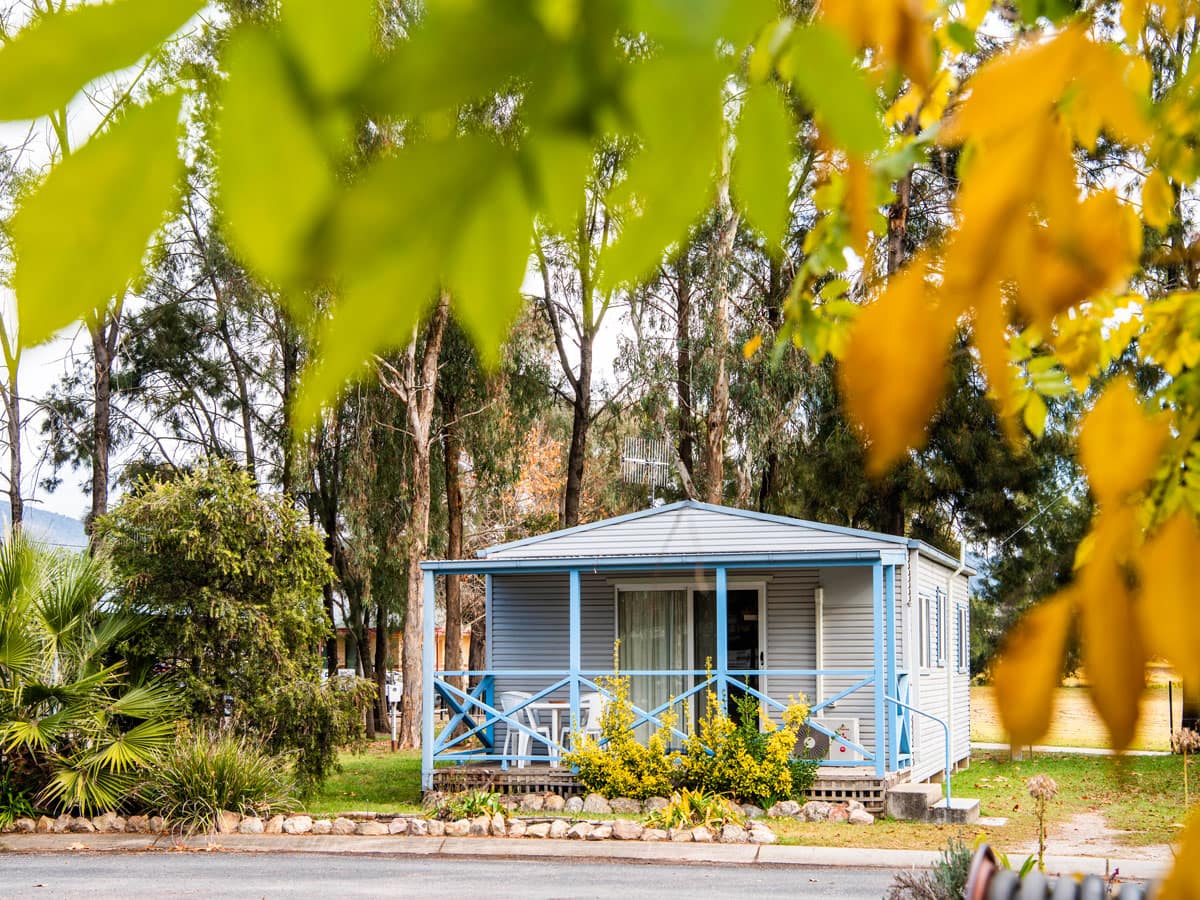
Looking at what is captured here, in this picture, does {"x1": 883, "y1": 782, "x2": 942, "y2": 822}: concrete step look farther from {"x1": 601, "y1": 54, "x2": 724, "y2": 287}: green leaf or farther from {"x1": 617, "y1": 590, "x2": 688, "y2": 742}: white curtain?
{"x1": 601, "y1": 54, "x2": 724, "y2": 287}: green leaf

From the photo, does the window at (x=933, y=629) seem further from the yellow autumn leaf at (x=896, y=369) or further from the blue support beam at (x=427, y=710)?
the yellow autumn leaf at (x=896, y=369)

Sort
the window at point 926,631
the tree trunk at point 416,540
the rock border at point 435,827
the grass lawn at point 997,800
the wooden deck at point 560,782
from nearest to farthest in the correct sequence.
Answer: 1. the rock border at point 435,827
2. the grass lawn at point 997,800
3. the wooden deck at point 560,782
4. the window at point 926,631
5. the tree trunk at point 416,540

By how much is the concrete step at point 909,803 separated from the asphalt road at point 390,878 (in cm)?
279

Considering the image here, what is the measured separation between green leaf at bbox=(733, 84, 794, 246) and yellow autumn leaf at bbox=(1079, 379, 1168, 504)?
213 millimetres

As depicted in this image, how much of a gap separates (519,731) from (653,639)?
2.23 meters

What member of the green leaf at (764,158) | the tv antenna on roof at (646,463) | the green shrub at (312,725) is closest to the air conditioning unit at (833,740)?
the green shrub at (312,725)

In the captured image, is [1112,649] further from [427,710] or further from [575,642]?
[427,710]

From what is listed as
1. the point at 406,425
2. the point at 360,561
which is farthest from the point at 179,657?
the point at 360,561

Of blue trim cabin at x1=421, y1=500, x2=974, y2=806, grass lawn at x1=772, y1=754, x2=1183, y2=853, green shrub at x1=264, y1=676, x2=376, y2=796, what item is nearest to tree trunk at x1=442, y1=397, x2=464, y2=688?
blue trim cabin at x1=421, y1=500, x2=974, y2=806

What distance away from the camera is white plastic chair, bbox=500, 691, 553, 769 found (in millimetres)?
14203

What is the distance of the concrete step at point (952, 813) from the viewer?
40.7 ft

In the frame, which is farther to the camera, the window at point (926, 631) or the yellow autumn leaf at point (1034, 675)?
the window at point (926, 631)

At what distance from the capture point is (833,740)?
539 inches

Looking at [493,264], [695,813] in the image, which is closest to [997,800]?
[695,813]
